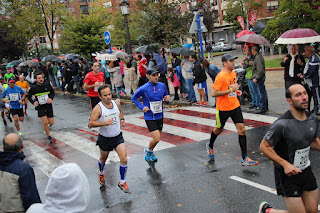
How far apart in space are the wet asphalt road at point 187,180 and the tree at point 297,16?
13.7m

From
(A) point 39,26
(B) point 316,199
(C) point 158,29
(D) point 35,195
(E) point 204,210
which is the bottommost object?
(E) point 204,210

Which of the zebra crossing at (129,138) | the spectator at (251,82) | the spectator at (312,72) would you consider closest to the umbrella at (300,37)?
the spectator at (312,72)

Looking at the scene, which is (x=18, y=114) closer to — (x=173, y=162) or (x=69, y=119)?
(x=69, y=119)

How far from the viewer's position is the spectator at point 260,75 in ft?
34.0

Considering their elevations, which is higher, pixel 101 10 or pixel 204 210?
pixel 101 10

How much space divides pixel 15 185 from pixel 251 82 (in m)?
9.08

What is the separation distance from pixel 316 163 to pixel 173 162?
2.77 meters

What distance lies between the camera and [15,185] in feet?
10.6

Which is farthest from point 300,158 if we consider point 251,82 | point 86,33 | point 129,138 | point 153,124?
point 86,33

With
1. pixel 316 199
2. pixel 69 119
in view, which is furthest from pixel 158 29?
pixel 316 199

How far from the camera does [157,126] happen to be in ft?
22.7

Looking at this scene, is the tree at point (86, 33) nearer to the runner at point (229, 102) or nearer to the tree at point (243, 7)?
the runner at point (229, 102)

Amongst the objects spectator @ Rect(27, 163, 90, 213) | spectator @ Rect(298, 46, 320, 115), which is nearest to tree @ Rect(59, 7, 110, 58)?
spectator @ Rect(298, 46, 320, 115)

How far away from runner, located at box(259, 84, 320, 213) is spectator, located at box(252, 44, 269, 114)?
7011 mm
